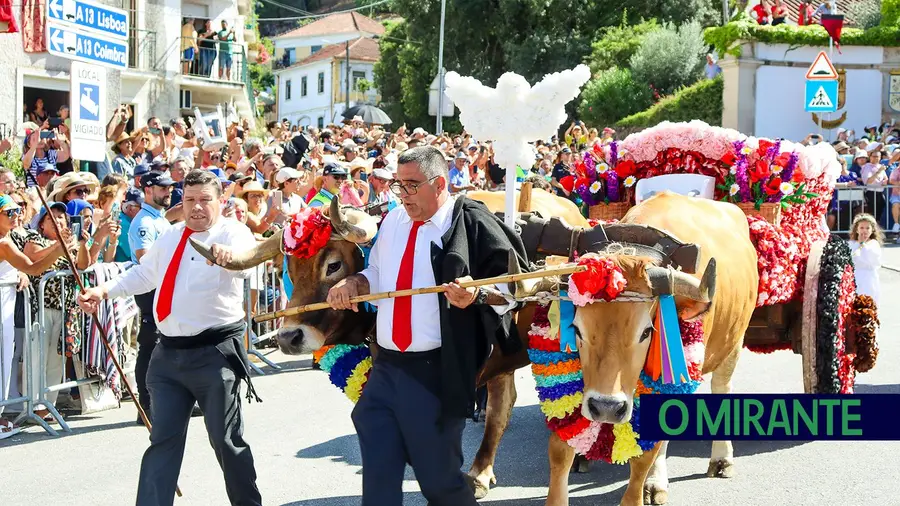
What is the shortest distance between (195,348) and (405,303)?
4.46 feet

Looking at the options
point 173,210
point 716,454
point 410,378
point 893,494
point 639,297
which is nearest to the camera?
point 410,378

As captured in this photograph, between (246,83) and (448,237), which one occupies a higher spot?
(246,83)

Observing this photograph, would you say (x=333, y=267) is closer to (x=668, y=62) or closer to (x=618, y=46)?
A: (x=668, y=62)

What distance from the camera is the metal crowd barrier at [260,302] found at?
12.2 metres

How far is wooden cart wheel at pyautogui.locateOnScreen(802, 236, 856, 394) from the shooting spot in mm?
8781

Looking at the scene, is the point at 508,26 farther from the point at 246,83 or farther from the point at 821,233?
the point at 821,233

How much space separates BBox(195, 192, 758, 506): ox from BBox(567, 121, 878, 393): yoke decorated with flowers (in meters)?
1.29

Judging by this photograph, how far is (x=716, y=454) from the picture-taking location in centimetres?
808

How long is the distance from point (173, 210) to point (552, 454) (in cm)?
420

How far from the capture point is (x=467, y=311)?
5730 millimetres

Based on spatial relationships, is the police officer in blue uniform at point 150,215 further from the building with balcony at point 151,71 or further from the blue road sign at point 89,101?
the building with balcony at point 151,71

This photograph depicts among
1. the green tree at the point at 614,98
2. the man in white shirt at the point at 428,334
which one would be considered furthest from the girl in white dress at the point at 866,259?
the green tree at the point at 614,98

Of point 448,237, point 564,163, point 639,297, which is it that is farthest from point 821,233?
point 564,163

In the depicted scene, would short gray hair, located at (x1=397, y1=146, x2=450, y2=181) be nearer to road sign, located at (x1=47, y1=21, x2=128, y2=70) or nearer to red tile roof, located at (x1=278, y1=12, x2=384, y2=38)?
road sign, located at (x1=47, y1=21, x2=128, y2=70)
